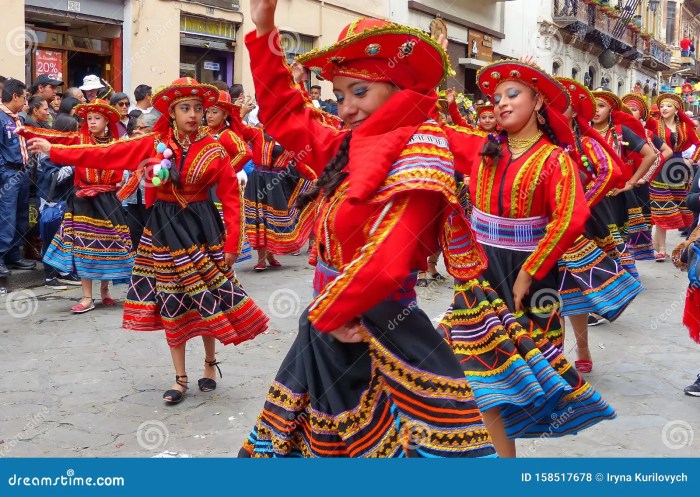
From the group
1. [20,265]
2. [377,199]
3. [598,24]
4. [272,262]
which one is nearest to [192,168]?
[377,199]

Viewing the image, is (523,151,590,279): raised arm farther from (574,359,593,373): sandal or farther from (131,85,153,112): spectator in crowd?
(131,85,153,112): spectator in crowd

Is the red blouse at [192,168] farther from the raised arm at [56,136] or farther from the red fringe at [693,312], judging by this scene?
the red fringe at [693,312]

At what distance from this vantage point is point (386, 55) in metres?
2.96

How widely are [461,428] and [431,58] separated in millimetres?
1226

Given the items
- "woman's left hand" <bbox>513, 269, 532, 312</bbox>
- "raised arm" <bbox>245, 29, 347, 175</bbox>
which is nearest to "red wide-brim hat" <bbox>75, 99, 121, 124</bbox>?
"woman's left hand" <bbox>513, 269, 532, 312</bbox>

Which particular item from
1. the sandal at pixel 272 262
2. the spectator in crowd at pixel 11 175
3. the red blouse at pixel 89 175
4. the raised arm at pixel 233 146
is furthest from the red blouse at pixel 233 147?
the sandal at pixel 272 262

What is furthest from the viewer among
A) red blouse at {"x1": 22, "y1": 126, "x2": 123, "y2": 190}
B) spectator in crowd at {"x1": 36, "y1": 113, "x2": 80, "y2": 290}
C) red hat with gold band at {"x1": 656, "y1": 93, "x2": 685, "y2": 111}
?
red hat with gold band at {"x1": 656, "y1": 93, "x2": 685, "y2": 111}

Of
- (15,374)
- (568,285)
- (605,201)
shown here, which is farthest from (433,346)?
(605,201)

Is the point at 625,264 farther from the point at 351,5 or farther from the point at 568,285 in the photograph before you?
the point at 351,5

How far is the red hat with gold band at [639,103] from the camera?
36.9 ft

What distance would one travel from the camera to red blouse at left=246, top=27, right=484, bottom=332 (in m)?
2.67

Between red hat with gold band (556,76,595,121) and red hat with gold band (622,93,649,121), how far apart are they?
5779 mm

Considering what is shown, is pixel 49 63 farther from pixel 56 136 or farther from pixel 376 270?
pixel 376 270

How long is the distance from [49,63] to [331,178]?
464 inches
